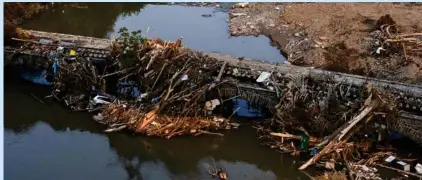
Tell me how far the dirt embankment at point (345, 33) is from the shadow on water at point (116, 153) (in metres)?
4.55

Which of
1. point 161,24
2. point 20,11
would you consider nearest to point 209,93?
point 161,24

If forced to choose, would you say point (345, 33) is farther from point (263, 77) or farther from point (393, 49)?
point (263, 77)

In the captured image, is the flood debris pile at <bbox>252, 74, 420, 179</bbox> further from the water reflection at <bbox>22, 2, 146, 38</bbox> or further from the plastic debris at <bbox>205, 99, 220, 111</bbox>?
the water reflection at <bbox>22, 2, 146, 38</bbox>

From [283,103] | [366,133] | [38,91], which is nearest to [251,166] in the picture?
[283,103]

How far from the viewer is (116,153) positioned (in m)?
10.3

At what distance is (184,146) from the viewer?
34.5 feet

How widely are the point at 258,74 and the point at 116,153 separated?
3.61 meters

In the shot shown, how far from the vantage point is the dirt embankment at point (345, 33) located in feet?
45.6

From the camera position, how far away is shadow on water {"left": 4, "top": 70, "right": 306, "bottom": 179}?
971 centimetres

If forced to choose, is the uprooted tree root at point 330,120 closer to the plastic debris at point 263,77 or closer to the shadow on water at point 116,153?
the shadow on water at point 116,153

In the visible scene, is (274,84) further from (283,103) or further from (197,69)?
(197,69)

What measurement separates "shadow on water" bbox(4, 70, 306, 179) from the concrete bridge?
97 centimetres

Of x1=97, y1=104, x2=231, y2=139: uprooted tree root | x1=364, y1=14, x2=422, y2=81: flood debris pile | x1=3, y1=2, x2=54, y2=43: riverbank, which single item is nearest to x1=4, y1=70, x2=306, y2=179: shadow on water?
x1=97, y1=104, x2=231, y2=139: uprooted tree root

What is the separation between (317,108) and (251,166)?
181 centimetres
